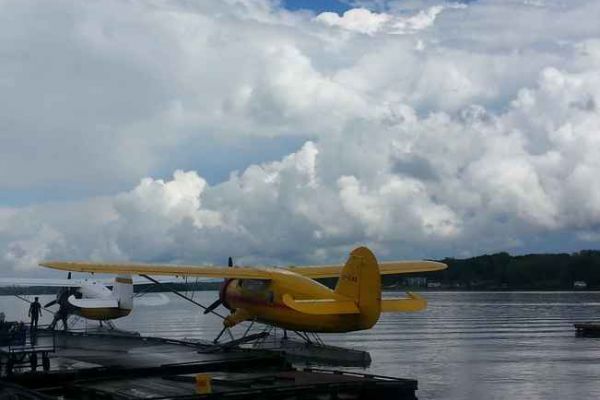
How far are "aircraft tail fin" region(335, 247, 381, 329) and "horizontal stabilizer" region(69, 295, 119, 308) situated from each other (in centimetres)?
1378

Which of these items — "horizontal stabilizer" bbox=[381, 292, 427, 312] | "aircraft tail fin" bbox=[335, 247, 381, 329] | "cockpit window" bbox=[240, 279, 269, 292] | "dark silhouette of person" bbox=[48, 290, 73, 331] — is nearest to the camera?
"aircraft tail fin" bbox=[335, 247, 381, 329]

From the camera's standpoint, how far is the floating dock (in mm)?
13383

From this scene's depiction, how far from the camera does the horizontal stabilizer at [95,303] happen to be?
2839cm

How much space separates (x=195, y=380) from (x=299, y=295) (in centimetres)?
505

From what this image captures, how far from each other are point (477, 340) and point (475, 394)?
54.4ft

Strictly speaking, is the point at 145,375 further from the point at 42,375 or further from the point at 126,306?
the point at 126,306

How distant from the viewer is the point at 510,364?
959 inches

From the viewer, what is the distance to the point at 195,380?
1468cm

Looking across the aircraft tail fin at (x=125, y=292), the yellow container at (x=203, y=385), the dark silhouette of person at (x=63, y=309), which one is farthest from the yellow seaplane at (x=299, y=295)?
the dark silhouette of person at (x=63, y=309)

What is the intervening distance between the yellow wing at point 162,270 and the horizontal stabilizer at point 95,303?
856 centimetres

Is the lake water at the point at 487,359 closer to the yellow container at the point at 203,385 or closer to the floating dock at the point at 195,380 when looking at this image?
the floating dock at the point at 195,380

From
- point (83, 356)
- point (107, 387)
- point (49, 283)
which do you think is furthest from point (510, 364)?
point (49, 283)

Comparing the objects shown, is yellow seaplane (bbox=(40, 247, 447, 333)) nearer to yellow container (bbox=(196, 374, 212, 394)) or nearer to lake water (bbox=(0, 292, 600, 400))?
lake water (bbox=(0, 292, 600, 400))

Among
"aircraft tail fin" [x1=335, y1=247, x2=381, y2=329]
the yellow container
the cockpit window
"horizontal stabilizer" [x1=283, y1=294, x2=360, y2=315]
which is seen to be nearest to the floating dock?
the yellow container
